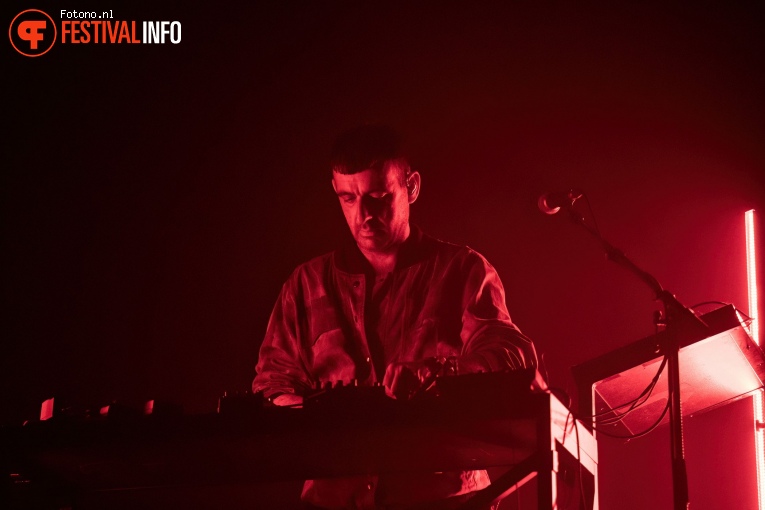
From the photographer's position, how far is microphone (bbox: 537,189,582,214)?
288 centimetres

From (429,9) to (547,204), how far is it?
186 cm

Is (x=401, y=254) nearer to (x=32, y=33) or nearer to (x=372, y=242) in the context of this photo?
(x=372, y=242)

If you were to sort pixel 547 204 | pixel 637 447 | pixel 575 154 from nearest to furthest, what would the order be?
pixel 547 204
pixel 637 447
pixel 575 154

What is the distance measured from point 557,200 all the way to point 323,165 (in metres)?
1.64

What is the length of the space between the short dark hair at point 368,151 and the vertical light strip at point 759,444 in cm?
179

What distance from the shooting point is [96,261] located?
412cm

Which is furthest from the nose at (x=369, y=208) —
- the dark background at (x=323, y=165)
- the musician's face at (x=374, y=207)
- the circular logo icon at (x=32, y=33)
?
the circular logo icon at (x=32, y=33)

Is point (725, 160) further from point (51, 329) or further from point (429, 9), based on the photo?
point (51, 329)

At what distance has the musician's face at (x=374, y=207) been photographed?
324 centimetres

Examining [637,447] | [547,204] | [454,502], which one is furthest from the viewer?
[637,447]

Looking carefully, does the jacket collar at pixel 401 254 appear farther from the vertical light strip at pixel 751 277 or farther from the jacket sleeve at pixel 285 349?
the vertical light strip at pixel 751 277

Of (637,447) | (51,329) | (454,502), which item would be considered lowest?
(454,502)

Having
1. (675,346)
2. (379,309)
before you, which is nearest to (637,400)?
(675,346)

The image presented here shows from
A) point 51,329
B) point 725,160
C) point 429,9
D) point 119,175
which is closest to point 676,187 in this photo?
point 725,160
